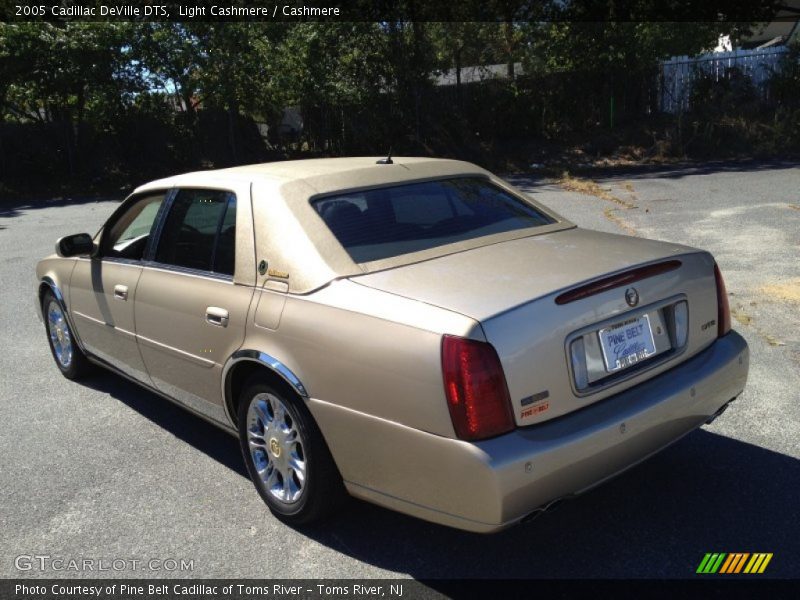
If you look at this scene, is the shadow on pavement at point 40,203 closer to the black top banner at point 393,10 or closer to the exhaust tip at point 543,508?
the black top banner at point 393,10

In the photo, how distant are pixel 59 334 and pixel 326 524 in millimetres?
3329

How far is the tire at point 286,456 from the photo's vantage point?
333 centimetres

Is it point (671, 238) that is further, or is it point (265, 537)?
point (671, 238)

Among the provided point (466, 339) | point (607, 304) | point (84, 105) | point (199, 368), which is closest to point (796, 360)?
point (607, 304)

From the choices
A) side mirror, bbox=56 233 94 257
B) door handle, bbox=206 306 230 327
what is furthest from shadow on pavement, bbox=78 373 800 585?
side mirror, bbox=56 233 94 257

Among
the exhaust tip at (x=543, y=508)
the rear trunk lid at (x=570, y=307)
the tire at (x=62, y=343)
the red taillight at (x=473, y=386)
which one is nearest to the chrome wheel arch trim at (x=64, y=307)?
the tire at (x=62, y=343)

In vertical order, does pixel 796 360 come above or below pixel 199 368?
below

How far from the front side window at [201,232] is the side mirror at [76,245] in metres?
0.88

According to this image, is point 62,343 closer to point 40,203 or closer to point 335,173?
point 335,173

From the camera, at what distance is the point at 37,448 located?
4.65 m

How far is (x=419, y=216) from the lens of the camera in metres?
3.94

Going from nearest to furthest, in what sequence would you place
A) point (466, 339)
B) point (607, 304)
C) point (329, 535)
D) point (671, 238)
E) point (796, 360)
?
point (466, 339) → point (607, 304) → point (329, 535) → point (796, 360) → point (671, 238)

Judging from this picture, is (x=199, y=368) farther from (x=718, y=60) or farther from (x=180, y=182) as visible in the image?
(x=718, y=60)

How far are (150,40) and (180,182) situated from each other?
19562 mm
